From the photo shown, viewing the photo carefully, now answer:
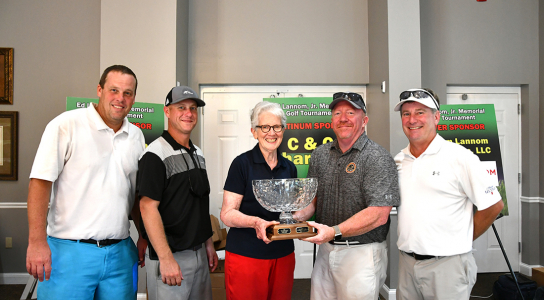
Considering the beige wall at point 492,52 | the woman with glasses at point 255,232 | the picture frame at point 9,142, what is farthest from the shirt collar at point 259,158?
the picture frame at point 9,142

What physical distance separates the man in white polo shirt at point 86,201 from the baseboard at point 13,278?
112 inches

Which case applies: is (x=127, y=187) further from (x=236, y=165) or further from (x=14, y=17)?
(x=14, y=17)

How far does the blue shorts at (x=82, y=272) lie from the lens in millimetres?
1483

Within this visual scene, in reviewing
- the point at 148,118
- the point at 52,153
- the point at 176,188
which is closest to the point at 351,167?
the point at 176,188

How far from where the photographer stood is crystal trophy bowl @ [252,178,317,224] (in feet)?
4.67

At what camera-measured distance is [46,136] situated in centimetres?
151

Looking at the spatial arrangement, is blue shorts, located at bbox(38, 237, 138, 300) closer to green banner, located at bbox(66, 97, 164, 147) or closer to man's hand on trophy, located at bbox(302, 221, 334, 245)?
man's hand on trophy, located at bbox(302, 221, 334, 245)

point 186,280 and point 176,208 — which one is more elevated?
point 176,208

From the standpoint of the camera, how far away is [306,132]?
3510 millimetres

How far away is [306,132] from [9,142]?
334 centimetres

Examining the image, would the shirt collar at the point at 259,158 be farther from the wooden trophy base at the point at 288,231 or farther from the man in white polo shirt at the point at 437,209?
the man in white polo shirt at the point at 437,209

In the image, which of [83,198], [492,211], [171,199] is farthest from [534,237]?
[83,198]

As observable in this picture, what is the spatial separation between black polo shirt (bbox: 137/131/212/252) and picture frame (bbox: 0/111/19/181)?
2.98 meters

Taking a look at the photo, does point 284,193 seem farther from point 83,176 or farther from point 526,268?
point 526,268
